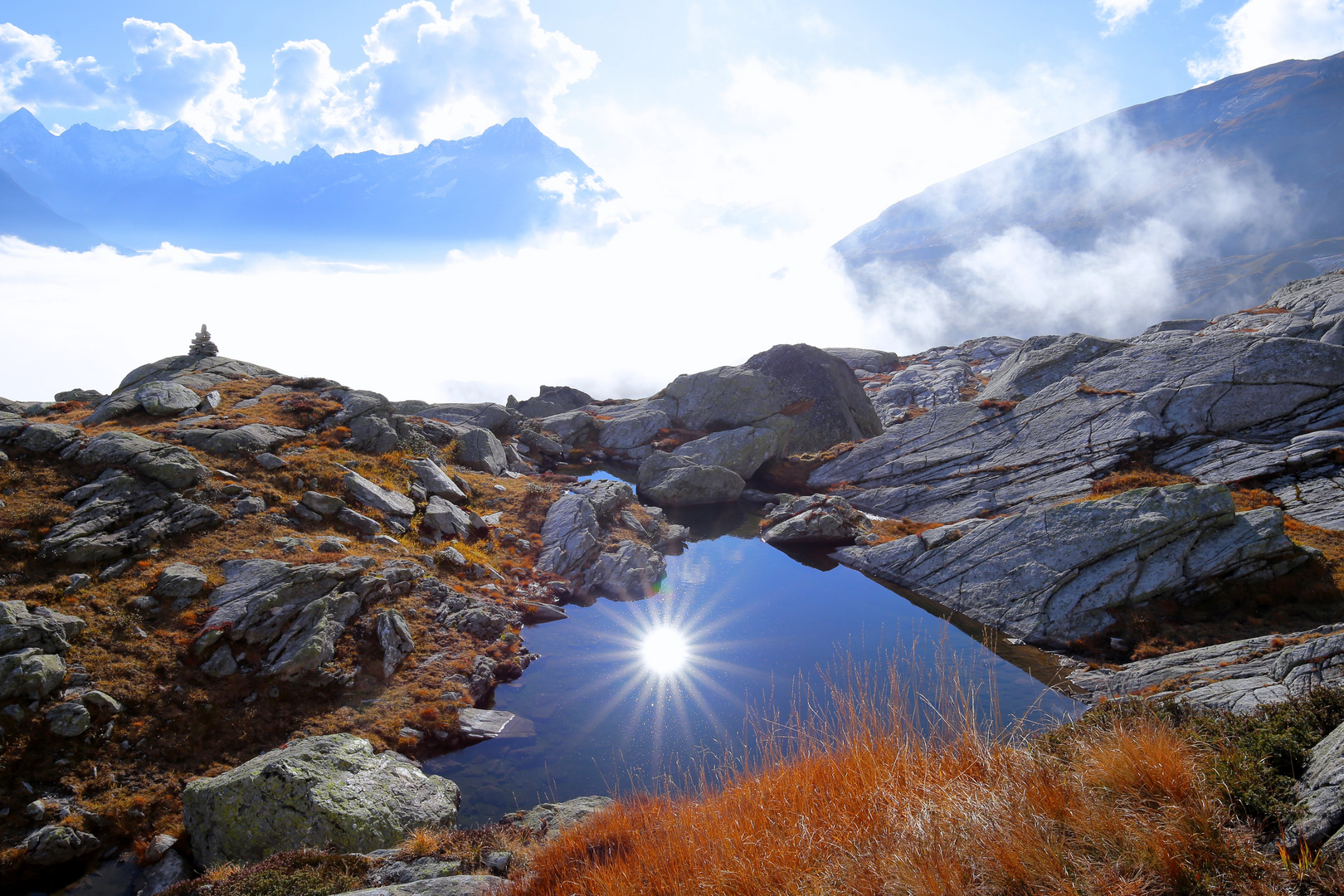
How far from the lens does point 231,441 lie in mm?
23281

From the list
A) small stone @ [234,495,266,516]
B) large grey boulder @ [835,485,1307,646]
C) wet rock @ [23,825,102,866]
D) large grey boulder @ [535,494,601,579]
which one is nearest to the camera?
wet rock @ [23,825,102,866]

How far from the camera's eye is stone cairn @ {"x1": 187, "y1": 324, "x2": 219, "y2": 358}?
34.6 meters

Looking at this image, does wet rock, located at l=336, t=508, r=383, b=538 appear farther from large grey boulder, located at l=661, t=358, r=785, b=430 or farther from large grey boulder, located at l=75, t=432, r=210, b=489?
large grey boulder, located at l=661, t=358, r=785, b=430

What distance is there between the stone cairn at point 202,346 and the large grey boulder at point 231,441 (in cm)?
1489

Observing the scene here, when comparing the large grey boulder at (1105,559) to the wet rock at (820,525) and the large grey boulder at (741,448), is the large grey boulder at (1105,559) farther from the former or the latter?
the large grey boulder at (741,448)

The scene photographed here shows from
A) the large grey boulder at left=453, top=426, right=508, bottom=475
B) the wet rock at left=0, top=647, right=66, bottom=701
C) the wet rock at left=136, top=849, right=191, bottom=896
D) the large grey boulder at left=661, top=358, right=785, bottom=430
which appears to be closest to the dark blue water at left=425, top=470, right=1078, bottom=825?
the wet rock at left=136, top=849, right=191, bottom=896

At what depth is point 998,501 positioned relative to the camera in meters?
30.8

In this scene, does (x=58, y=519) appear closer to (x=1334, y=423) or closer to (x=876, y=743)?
(x=876, y=743)

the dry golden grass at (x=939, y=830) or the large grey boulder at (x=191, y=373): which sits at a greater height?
the large grey boulder at (x=191, y=373)

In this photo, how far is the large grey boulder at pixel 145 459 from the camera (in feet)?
63.8

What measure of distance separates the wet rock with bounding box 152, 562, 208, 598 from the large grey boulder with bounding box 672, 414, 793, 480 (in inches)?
1163

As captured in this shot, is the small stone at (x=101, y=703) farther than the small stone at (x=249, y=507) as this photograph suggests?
No

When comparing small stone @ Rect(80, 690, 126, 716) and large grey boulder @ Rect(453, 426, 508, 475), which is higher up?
large grey boulder @ Rect(453, 426, 508, 475)

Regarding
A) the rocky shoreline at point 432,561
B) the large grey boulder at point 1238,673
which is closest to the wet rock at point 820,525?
the rocky shoreline at point 432,561
